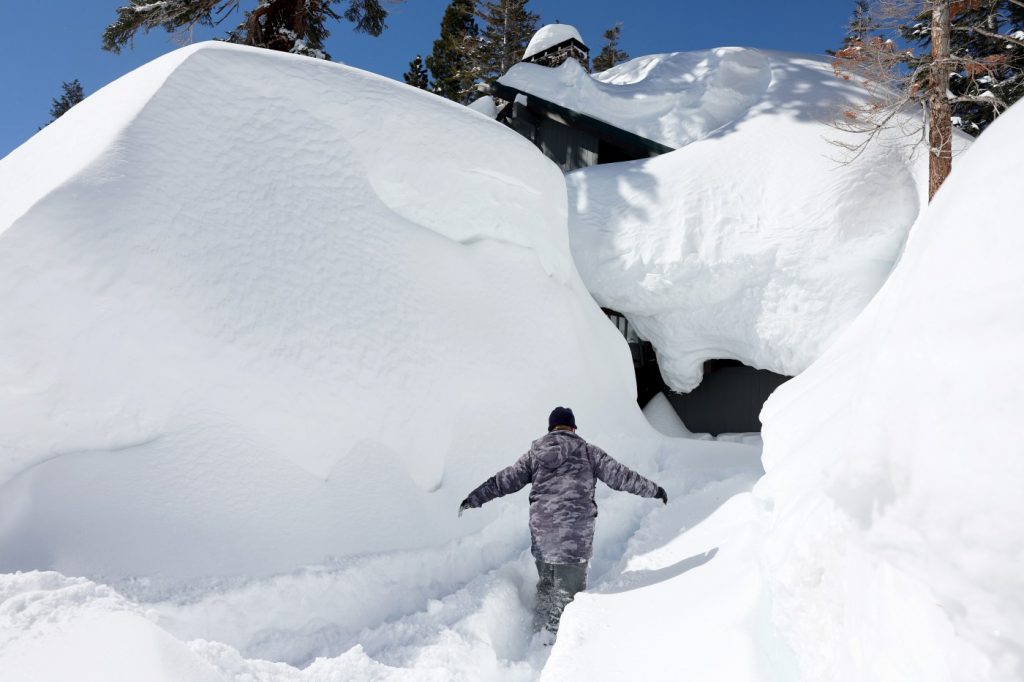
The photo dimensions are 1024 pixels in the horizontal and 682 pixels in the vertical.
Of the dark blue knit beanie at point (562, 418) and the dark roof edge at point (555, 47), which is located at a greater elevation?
the dark roof edge at point (555, 47)

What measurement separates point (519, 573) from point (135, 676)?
97.0 inches

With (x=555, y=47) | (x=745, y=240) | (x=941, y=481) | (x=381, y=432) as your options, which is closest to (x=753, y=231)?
(x=745, y=240)

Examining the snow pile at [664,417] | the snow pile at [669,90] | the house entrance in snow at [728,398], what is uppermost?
the snow pile at [669,90]

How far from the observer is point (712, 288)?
8.73 m

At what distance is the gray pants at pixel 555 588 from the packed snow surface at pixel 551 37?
1584 centimetres

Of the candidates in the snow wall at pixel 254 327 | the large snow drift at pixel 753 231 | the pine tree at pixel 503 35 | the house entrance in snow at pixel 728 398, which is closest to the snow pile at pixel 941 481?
the snow wall at pixel 254 327

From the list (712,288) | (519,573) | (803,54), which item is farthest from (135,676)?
(803,54)

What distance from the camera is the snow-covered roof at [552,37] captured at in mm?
15953

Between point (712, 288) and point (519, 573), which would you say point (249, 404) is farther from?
point (712, 288)

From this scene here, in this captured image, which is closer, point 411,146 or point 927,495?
point 927,495

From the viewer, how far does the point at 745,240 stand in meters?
8.63

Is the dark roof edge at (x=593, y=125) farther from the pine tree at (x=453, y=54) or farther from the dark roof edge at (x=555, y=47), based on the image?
the pine tree at (x=453, y=54)

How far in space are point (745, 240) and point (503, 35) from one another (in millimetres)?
20092

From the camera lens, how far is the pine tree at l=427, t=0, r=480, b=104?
80.1 ft
